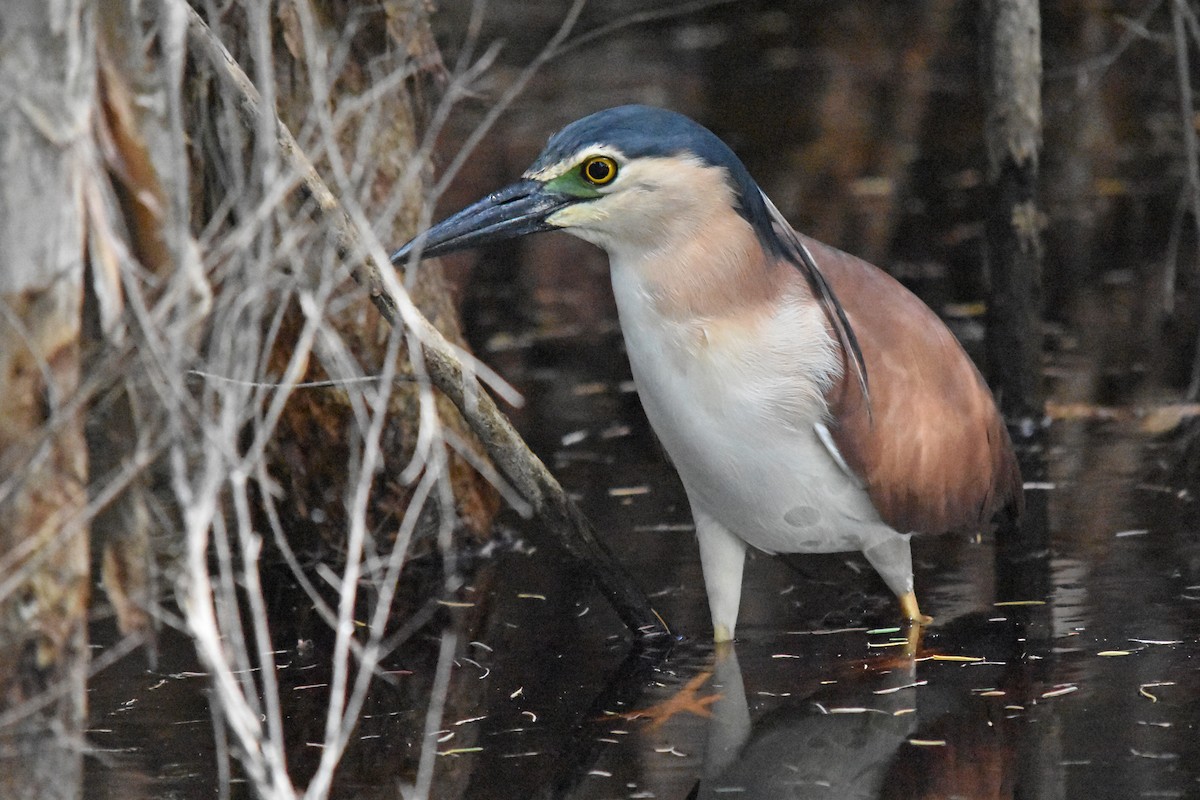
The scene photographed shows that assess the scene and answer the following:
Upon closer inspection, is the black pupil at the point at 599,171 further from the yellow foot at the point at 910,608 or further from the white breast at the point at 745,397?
the yellow foot at the point at 910,608

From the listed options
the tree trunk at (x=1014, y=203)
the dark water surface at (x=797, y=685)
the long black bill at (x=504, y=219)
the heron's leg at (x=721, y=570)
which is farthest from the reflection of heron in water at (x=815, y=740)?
the tree trunk at (x=1014, y=203)

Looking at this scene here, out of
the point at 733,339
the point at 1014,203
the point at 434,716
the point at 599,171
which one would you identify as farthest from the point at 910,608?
the point at 1014,203

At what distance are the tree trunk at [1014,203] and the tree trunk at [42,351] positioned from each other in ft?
11.6

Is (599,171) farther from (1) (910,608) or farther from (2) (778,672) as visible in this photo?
(1) (910,608)

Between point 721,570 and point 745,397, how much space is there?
24.1 inches

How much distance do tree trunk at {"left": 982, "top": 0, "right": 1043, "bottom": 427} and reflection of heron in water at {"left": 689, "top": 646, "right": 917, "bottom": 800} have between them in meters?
1.98

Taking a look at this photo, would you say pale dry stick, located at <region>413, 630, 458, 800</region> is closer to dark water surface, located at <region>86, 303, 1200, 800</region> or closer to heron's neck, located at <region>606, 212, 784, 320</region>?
dark water surface, located at <region>86, 303, 1200, 800</region>

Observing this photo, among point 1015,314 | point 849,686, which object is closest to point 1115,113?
point 1015,314

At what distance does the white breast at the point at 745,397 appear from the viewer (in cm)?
426

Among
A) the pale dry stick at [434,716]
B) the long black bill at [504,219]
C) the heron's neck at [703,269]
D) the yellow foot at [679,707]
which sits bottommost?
the yellow foot at [679,707]

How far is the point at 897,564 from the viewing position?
15.3 feet

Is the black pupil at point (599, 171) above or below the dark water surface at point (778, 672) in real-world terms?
above

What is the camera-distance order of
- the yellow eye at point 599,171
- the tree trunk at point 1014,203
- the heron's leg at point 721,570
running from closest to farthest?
the yellow eye at point 599,171, the heron's leg at point 721,570, the tree trunk at point 1014,203

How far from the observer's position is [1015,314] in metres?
6.05
